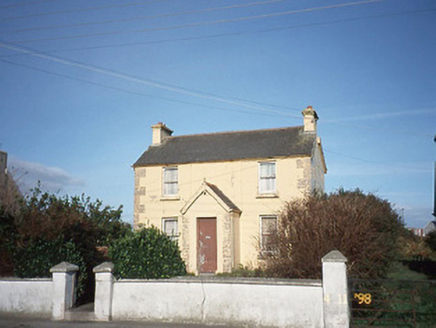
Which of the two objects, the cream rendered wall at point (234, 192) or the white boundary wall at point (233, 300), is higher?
the cream rendered wall at point (234, 192)

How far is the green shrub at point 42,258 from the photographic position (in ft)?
40.3

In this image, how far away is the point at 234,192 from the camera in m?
21.3

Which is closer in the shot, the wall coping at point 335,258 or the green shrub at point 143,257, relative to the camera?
the wall coping at point 335,258

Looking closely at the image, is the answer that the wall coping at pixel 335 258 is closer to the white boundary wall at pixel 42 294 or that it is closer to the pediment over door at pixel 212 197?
the white boundary wall at pixel 42 294

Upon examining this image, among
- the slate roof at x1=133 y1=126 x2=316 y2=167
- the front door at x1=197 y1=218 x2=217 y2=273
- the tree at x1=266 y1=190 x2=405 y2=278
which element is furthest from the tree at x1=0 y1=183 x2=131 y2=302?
the slate roof at x1=133 y1=126 x2=316 y2=167

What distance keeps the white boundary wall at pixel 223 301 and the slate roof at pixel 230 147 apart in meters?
10.9

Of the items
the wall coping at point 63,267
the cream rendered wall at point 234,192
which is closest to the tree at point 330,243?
the wall coping at point 63,267

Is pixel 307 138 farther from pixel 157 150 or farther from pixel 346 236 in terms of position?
pixel 346 236

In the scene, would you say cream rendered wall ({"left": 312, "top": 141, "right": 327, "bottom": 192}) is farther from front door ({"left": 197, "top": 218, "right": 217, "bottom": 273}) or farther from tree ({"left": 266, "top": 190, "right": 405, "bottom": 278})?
tree ({"left": 266, "top": 190, "right": 405, "bottom": 278})

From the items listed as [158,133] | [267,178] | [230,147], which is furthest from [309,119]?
[158,133]

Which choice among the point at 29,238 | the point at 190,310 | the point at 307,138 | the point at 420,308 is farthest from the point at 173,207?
the point at 420,308

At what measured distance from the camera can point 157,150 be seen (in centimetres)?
2380

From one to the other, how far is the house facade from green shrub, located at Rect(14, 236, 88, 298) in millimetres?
8353

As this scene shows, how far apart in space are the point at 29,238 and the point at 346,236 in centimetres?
933
